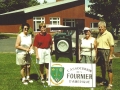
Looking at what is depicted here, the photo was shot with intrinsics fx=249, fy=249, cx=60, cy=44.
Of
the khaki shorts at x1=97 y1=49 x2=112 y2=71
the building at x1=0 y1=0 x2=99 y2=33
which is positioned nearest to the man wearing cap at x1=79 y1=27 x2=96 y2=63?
the khaki shorts at x1=97 y1=49 x2=112 y2=71

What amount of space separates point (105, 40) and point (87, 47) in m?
0.56

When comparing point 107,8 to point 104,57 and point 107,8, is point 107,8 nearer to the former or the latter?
point 107,8

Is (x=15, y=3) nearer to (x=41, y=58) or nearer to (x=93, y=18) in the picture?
(x=93, y=18)

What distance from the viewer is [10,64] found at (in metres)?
11.7

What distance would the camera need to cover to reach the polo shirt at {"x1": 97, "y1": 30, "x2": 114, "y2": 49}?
695 centimetres

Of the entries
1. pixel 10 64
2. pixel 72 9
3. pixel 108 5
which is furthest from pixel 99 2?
pixel 10 64

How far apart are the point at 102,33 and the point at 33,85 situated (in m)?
2.69

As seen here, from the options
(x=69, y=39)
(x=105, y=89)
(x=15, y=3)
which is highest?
(x=15, y=3)

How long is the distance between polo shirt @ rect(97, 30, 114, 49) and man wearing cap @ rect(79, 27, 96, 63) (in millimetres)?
180

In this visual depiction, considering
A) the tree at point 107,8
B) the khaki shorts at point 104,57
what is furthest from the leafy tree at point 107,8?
the khaki shorts at point 104,57

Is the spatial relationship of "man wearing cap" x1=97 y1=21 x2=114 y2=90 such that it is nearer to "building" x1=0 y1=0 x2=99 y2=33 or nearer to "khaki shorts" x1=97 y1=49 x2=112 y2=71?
"khaki shorts" x1=97 y1=49 x2=112 y2=71

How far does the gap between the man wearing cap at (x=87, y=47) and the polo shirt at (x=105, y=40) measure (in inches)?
7.1

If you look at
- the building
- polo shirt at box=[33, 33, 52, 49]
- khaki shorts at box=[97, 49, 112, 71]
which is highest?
the building

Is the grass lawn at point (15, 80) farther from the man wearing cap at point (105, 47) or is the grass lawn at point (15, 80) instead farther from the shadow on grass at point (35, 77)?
the man wearing cap at point (105, 47)
